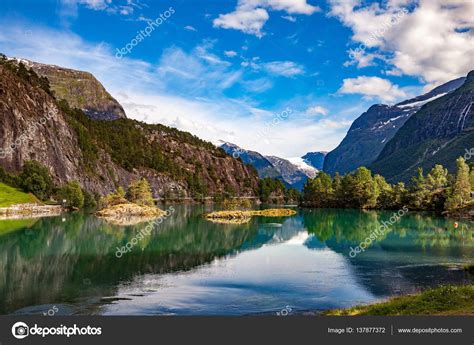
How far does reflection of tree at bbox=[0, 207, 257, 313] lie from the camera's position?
43.1 m

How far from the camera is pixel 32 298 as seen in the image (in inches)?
Result: 1554

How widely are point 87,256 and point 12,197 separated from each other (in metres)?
104

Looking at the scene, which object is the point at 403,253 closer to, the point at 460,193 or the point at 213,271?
the point at 213,271

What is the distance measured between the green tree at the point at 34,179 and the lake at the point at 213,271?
77.4 metres

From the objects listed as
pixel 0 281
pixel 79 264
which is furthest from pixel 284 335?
pixel 79 264

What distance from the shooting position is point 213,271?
5481 cm

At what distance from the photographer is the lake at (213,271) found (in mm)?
38125

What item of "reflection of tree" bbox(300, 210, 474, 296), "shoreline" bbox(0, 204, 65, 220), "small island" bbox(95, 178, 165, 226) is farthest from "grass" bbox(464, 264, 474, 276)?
"shoreline" bbox(0, 204, 65, 220)

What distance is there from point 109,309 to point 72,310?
2770 mm

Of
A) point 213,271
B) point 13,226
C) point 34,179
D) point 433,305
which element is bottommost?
point 213,271

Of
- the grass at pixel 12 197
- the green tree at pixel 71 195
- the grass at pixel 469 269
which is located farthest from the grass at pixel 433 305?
the green tree at pixel 71 195

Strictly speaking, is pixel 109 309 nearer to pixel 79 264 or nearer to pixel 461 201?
pixel 79 264

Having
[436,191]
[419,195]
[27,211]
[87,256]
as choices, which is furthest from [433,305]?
[419,195]

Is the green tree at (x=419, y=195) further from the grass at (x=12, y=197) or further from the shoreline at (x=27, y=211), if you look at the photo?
the grass at (x=12, y=197)
